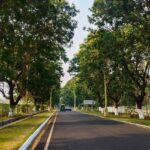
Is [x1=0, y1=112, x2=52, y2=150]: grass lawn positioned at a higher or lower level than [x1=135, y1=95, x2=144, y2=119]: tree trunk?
lower

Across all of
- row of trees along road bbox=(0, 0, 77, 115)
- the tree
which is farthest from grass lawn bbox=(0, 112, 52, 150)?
the tree

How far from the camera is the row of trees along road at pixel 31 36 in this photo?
32972 mm

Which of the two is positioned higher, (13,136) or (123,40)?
(123,40)

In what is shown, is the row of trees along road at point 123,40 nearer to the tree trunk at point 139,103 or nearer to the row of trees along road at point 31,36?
the tree trunk at point 139,103

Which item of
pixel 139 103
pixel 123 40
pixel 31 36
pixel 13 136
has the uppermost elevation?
pixel 123 40

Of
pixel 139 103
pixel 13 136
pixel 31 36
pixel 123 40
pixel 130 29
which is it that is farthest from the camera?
pixel 139 103

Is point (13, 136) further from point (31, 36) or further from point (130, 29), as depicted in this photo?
point (130, 29)

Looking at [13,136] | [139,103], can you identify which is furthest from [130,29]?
[13,136]

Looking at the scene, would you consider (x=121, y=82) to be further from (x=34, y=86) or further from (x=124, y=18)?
(x=124, y=18)

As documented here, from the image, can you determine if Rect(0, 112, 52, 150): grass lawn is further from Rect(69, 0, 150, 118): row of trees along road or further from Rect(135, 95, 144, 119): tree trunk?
Rect(135, 95, 144, 119): tree trunk

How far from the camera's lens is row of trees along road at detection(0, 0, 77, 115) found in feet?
108

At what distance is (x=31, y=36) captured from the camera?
→ 136ft

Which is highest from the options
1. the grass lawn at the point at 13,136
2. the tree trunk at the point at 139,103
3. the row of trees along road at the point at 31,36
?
the row of trees along road at the point at 31,36

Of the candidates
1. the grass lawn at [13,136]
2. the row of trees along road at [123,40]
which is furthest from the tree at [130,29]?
the grass lawn at [13,136]
